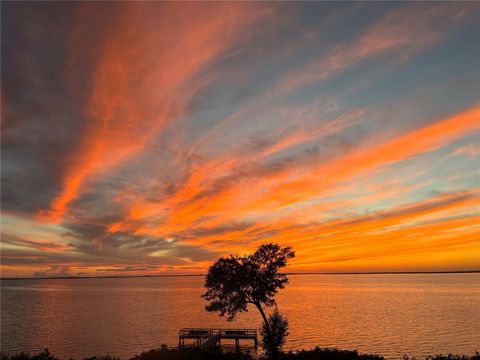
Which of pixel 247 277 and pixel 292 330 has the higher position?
pixel 247 277

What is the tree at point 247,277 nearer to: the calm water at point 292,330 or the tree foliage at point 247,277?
the tree foliage at point 247,277

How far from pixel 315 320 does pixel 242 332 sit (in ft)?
122

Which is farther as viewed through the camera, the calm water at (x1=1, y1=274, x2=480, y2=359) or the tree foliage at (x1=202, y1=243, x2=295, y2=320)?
the calm water at (x1=1, y1=274, x2=480, y2=359)

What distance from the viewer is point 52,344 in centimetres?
6988

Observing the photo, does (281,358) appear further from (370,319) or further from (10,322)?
(10,322)

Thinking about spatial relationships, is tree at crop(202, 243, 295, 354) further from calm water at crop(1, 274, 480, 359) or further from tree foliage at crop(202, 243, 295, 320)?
calm water at crop(1, 274, 480, 359)

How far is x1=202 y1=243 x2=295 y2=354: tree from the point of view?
45.9 m

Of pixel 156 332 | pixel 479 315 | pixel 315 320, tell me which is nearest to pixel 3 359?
pixel 156 332

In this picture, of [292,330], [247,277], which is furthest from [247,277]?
[292,330]

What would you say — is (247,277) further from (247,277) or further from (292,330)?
(292,330)

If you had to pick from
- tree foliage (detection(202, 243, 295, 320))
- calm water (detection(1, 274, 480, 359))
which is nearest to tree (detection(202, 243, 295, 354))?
tree foliage (detection(202, 243, 295, 320))

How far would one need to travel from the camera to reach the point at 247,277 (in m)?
45.7

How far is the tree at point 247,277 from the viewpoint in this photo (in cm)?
4594

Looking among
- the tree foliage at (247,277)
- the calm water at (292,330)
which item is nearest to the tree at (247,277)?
the tree foliage at (247,277)
